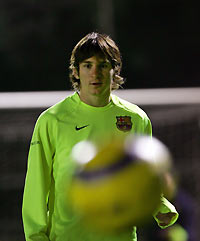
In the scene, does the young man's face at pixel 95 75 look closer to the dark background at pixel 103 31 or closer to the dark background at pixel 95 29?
the dark background at pixel 103 31

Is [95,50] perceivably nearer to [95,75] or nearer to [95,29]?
[95,75]

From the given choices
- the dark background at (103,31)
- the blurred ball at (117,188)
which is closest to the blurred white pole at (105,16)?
the dark background at (103,31)

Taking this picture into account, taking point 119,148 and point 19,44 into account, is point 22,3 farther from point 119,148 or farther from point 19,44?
point 119,148

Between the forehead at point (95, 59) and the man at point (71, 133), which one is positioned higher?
the forehead at point (95, 59)

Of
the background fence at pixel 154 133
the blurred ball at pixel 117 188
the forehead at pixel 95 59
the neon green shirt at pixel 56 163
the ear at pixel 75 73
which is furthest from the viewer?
the background fence at pixel 154 133

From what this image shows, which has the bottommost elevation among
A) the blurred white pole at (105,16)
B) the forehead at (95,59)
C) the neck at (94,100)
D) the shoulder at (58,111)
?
the blurred white pole at (105,16)

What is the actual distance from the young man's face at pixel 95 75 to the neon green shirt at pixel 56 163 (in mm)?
97

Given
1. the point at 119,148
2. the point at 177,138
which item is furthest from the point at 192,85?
the point at 119,148

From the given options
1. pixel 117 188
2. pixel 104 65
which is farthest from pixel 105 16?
pixel 117 188

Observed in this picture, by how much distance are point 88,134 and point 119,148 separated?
710 millimetres

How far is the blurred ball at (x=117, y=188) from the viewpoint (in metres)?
2.99

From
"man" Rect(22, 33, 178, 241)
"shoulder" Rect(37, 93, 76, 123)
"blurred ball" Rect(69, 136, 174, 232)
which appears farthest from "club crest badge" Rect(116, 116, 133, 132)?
"blurred ball" Rect(69, 136, 174, 232)

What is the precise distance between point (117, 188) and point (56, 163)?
89cm

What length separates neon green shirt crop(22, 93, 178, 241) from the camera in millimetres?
3783
